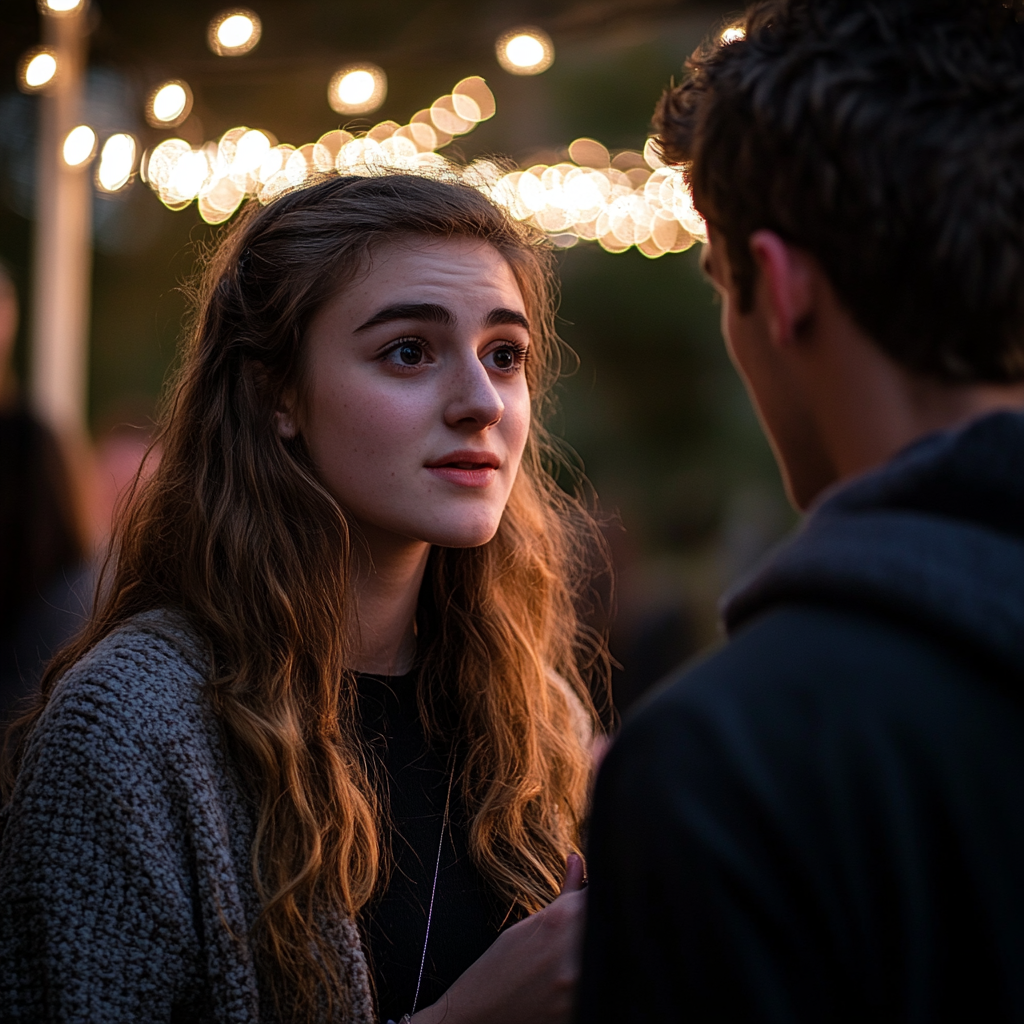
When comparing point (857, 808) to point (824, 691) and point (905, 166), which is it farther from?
point (905, 166)

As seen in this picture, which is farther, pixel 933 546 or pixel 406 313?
pixel 406 313

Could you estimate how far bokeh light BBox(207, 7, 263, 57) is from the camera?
4.66 m

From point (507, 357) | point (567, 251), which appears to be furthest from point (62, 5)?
point (567, 251)

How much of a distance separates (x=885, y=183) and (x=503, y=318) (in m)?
1.10

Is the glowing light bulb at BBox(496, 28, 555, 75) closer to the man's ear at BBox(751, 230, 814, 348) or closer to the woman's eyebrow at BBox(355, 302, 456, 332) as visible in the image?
the woman's eyebrow at BBox(355, 302, 456, 332)

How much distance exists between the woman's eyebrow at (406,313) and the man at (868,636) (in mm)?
923

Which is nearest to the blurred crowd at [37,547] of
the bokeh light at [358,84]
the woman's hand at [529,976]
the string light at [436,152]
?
the woman's hand at [529,976]

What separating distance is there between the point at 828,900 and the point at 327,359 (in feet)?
4.57

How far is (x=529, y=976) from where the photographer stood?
159cm

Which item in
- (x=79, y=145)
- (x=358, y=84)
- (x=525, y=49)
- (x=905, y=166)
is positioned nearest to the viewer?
(x=905, y=166)

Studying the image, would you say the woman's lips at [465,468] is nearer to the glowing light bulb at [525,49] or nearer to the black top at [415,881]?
the black top at [415,881]

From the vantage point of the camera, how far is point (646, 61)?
33.9 feet

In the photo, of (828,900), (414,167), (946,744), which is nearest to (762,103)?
(946,744)

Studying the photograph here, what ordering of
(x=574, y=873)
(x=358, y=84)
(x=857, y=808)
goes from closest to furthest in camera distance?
1. (x=857, y=808)
2. (x=574, y=873)
3. (x=358, y=84)
